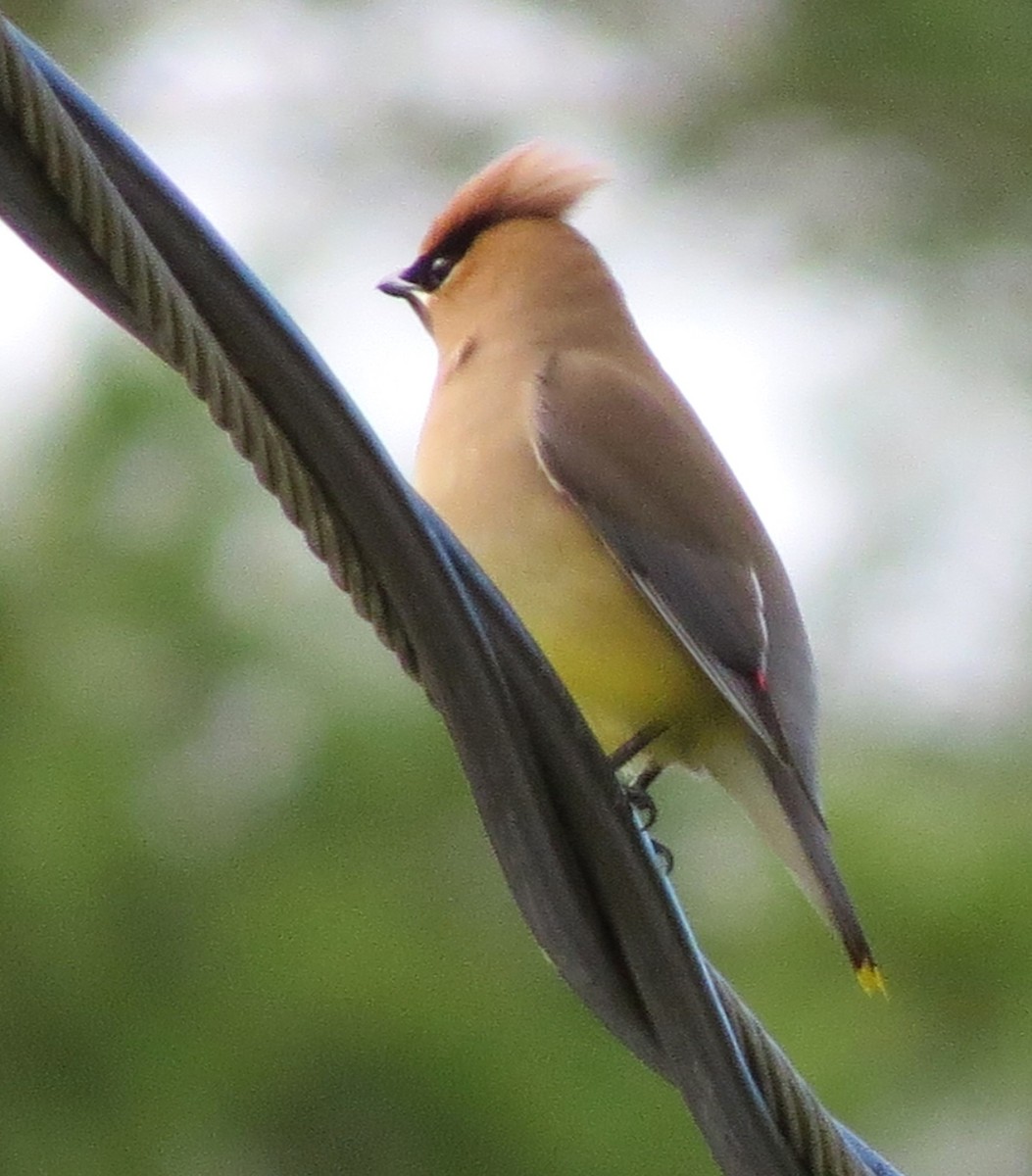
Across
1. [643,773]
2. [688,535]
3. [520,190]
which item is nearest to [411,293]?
[520,190]

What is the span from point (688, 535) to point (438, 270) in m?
0.77

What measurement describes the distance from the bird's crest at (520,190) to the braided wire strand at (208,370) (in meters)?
2.09

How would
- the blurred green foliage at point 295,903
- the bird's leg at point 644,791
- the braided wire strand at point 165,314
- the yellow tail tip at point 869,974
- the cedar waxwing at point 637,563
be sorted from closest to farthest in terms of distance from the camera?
the braided wire strand at point 165,314 < the yellow tail tip at point 869,974 < the cedar waxwing at point 637,563 < the bird's leg at point 644,791 < the blurred green foliage at point 295,903

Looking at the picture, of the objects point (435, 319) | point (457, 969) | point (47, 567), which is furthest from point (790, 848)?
point (47, 567)

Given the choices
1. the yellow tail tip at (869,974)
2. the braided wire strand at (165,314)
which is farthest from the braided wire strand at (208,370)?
the yellow tail tip at (869,974)

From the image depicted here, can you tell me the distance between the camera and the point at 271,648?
505cm

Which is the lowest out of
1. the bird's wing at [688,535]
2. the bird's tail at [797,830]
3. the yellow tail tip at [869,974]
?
the yellow tail tip at [869,974]

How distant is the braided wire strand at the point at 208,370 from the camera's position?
1.35m

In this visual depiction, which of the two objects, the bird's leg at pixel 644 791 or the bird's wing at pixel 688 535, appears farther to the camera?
the bird's leg at pixel 644 791

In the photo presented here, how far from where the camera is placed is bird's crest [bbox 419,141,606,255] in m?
3.58

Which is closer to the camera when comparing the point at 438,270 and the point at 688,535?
the point at 688,535

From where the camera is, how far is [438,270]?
11.8 feet

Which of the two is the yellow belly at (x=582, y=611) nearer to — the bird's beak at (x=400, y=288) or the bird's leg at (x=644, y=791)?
the bird's leg at (x=644, y=791)

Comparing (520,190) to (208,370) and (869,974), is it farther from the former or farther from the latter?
(208,370)
